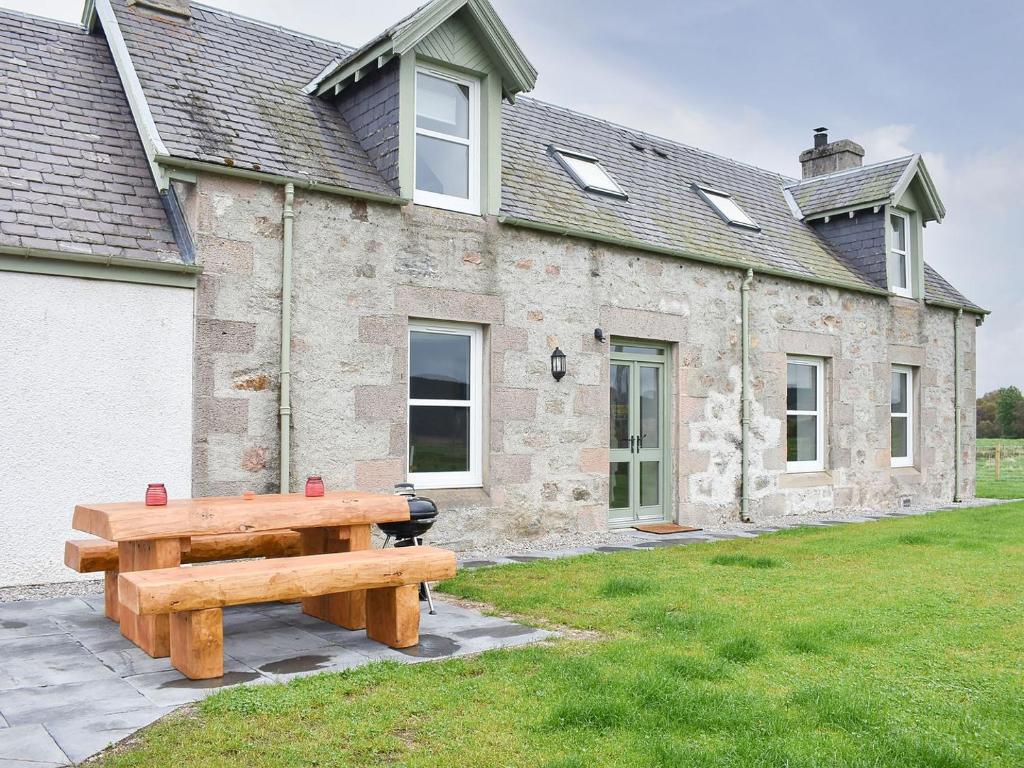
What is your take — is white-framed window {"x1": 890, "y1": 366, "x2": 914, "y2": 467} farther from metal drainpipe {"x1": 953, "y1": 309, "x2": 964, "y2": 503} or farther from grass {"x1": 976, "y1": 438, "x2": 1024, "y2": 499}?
grass {"x1": 976, "y1": 438, "x2": 1024, "y2": 499}

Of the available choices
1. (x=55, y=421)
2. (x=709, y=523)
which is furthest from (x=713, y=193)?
(x=55, y=421)

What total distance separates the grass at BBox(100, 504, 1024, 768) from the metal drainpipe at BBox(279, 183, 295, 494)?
227cm

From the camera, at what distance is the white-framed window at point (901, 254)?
15766 millimetres

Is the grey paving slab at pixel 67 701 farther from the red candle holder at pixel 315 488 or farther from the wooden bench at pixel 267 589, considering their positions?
the red candle holder at pixel 315 488

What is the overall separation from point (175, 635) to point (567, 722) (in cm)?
234

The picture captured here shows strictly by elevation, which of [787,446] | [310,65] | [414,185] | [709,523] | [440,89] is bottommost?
[709,523]

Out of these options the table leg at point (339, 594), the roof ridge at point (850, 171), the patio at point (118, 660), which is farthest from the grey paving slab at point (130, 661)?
the roof ridge at point (850, 171)

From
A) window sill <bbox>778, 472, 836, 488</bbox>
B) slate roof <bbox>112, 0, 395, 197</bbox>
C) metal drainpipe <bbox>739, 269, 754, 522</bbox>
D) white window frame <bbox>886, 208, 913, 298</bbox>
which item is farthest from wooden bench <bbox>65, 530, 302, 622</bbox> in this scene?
white window frame <bbox>886, 208, 913, 298</bbox>

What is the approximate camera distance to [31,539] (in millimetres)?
7242

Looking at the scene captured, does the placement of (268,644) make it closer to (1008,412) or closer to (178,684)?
(178,684)

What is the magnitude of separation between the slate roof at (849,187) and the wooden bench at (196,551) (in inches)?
492

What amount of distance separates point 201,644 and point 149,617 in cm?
76

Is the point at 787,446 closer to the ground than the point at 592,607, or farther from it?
farther from it

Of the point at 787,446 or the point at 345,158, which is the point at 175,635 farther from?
the point at 787,446
